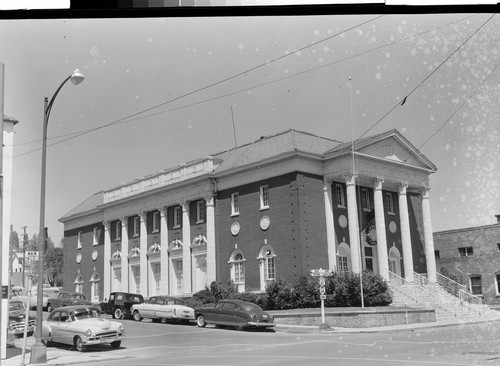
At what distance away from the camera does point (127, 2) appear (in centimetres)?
597

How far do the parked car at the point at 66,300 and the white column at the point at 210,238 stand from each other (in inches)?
53.8

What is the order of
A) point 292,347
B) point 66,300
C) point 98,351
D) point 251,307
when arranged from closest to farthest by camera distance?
point 98,351 → point 292,347 → point 251,307 → point 66,300

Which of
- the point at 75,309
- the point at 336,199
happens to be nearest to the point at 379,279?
the point at 336,199

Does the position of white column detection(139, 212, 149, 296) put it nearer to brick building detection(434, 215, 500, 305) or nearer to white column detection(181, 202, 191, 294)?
white column detection(181, 202, 191, 294)

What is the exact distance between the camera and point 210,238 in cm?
664

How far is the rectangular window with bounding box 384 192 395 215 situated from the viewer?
22.1 ft

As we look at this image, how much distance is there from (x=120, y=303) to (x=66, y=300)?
0.59 metres

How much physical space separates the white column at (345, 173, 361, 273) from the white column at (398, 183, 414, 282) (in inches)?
20.7

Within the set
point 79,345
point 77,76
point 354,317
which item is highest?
point 77,76

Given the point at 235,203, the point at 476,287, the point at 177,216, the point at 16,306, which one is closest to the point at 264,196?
the point at 235,203

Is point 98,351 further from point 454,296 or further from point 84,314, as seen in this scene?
point 454,296

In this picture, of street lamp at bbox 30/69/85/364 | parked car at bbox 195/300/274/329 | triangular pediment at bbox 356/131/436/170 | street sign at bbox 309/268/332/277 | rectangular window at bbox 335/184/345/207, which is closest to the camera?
street lamp at bbox 30/69/85/364

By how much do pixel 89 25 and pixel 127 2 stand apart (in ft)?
1.57

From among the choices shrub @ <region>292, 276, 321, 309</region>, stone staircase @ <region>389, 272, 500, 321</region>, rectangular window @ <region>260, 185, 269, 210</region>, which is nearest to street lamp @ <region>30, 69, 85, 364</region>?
rectangular window @ <region>260, 185, 269, 210</region>
